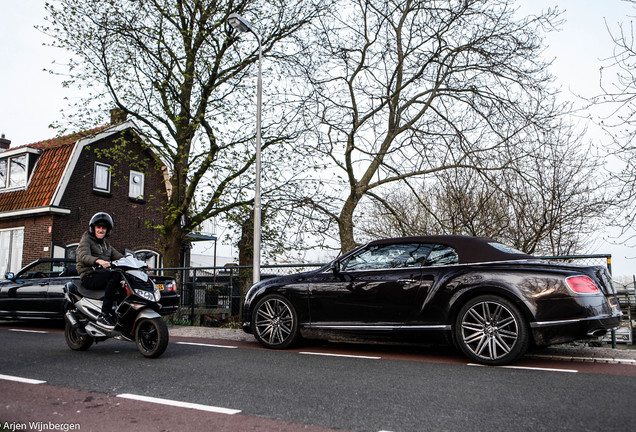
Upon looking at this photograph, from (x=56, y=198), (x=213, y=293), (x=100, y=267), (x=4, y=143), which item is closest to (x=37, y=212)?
(x=56, y=198)

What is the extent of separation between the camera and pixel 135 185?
2756 cm

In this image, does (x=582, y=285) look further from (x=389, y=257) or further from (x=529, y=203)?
(x=529, y=203)

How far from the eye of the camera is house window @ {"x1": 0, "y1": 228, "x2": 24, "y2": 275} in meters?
23.1

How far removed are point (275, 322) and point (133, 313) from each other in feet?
6.58

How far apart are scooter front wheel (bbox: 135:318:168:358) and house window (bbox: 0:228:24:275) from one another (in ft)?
60.2

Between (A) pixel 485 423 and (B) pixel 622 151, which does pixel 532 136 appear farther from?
(A) pixel 485 423

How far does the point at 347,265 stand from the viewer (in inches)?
309

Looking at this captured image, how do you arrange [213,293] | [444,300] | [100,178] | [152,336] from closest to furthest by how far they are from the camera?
[444,300] < [152,336] < [213,293] < [100,178]

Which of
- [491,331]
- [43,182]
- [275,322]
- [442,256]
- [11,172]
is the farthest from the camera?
[11,172]

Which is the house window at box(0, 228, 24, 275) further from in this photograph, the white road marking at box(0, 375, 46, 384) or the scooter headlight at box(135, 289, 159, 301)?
Result: the white road marking at box(0, 375, 46, 384)

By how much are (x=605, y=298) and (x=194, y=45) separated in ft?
48.0

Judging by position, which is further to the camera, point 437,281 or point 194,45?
point 194,45

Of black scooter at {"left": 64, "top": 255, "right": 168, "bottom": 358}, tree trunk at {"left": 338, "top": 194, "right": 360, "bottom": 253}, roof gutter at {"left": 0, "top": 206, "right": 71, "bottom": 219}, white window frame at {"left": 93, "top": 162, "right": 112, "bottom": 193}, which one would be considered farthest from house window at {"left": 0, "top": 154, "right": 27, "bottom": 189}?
black scooter at {"left": 64, "top": 255, "right": 168, "bottom": 358}

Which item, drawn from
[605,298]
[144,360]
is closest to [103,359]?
[144,360]
